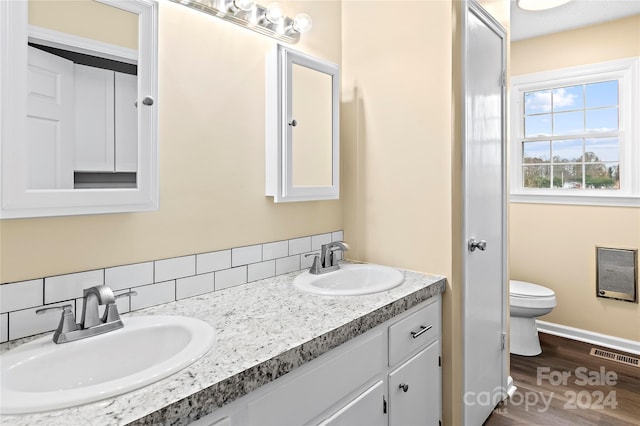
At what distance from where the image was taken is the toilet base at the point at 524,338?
2.89 m

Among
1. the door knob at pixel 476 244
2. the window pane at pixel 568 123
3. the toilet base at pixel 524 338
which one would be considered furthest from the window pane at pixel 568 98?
the door knob at pixel 476 244

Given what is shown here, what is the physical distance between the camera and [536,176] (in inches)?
134

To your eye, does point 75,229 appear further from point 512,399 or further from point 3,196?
point 512,399

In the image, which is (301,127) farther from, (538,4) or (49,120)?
(538,4)

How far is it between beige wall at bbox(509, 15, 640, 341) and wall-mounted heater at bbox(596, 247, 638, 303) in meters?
0.04

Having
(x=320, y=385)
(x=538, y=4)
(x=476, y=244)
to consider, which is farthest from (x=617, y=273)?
(x=320, y=385)

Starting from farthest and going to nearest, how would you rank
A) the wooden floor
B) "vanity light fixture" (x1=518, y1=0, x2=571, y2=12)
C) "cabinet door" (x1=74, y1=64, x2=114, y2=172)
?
"vanity light fixture" (x1=518, y1=0, x2=571, y2=12), the wooden floor, "cabinet door" (x1=74, y1=64, x2=114, y2=172)

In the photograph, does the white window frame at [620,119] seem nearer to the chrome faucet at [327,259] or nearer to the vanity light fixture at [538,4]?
the vanity light fixture at [538,4]

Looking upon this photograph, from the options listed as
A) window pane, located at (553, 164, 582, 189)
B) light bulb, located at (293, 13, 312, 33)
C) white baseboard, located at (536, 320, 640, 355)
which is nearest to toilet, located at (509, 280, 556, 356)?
white baseboard, located at (536, 320, 640, 355)

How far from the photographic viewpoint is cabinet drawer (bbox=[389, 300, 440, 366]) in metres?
1.41

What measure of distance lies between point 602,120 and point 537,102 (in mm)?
516

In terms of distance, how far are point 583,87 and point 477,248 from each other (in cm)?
226

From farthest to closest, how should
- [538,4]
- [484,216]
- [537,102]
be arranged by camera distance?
[537,102], [538,4], [484,216]

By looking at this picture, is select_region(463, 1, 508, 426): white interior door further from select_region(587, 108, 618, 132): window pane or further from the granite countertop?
select_region(587, 108, 618, 132): window pane
